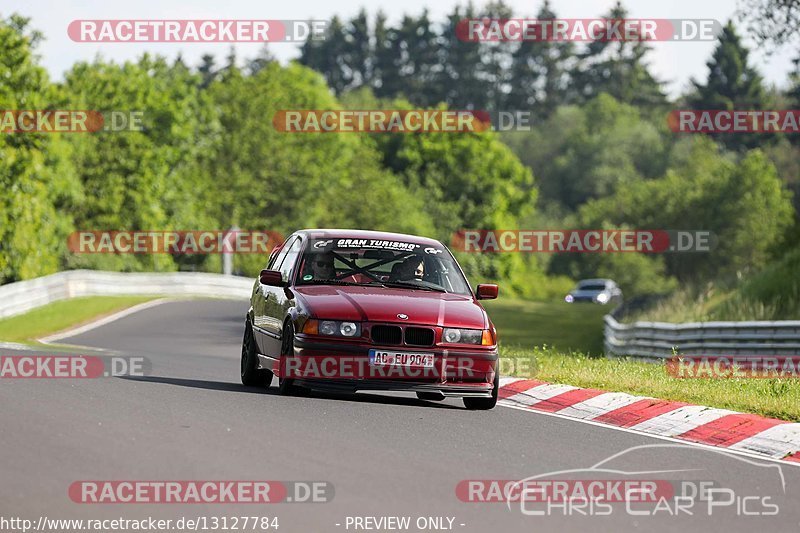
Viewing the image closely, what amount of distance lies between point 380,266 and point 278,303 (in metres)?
1.14

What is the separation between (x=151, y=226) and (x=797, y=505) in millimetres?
79650

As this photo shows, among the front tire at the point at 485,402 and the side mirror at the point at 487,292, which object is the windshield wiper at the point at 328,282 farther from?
the front tire at the point at 485,402

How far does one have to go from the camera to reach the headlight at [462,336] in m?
14.2

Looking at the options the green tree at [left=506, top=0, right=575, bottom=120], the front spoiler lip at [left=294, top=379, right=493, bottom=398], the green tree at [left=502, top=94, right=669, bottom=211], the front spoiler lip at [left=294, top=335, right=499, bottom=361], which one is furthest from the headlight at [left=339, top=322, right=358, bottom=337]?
the green tree at [left=506, top=0, right=575, bottom=120]

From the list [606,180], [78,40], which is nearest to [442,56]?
[606,180]

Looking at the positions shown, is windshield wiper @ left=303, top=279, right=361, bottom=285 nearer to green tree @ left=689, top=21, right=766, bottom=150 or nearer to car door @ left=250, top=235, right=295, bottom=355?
car door @ left=250, top=235, right=295, bottom=355

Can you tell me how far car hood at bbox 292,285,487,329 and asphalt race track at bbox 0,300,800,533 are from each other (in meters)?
0.83
